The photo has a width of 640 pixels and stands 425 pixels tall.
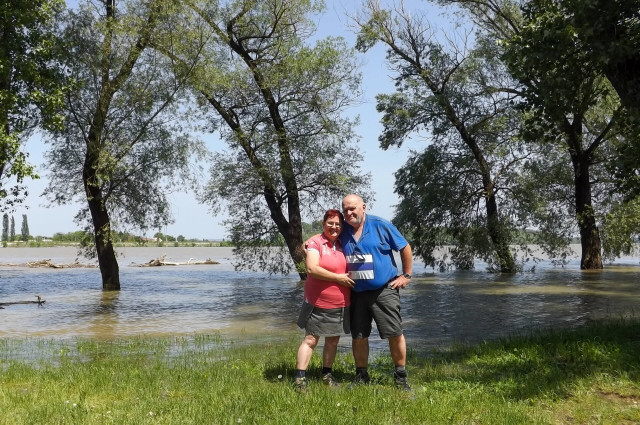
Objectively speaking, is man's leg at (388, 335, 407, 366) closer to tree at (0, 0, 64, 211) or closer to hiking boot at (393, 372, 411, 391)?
hiking boot at (393, 372, 411, 391)

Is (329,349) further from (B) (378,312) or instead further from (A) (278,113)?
(A) (278,113)

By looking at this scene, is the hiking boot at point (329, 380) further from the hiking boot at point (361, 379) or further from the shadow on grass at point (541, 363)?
the shadow on grass at point (541, 363)

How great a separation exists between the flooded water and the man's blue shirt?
3765mm

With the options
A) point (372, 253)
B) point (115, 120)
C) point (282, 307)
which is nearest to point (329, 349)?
point (372, 253)

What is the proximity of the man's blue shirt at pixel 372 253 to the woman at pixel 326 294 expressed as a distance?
0.37ft

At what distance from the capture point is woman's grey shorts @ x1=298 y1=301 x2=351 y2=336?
7.30m

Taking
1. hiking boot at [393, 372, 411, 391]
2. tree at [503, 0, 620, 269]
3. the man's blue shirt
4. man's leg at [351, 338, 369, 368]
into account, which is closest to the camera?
hiking boot at [393, 372, 411, 391]

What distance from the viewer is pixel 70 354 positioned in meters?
10.5

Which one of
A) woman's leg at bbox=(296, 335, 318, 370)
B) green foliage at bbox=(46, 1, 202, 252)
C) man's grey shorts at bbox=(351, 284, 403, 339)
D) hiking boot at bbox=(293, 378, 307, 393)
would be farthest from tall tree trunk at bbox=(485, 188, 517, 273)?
hiking boot at bbox=(293, 378, 307, 393)

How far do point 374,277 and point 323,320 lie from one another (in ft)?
2.54

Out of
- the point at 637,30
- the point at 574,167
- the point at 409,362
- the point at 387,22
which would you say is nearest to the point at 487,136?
the point at 574,167

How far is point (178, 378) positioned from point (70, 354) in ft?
12.7

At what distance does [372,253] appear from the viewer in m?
7.25

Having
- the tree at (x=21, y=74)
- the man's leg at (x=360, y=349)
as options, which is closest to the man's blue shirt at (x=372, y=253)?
the man's leg at (x=360, y=349)
